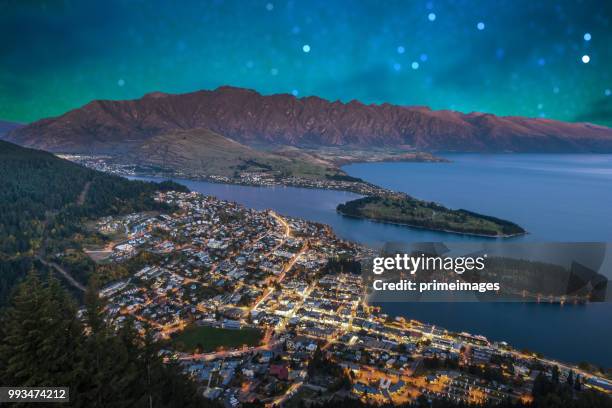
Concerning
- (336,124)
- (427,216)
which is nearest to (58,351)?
(427,216)

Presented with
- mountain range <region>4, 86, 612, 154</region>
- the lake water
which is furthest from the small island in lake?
mountain range <region>4, 86, 612, 154</region>

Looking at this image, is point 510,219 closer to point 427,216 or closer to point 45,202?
point 427,216

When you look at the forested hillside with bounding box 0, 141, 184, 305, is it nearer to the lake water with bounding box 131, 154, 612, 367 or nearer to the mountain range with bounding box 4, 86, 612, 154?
the lake water with bounding box 131, 154, 612, 367

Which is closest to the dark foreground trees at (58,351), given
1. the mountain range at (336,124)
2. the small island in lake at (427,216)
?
the small island in lake at (427,216)

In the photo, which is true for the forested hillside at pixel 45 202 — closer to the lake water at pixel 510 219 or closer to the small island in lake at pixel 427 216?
the lake water at pixel 510 219

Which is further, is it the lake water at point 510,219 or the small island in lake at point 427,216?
the small island in lake at point 427,216

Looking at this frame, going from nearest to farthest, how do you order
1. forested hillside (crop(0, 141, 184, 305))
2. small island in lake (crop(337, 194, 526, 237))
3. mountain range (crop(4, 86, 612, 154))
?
forested hillside (crop(0, 141, 184, 305)) → small island in lake (crop(337, 194, 526, 237)) → mountain range (crop(4, 86, 612, 154))
